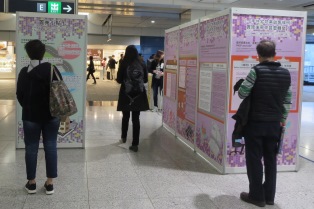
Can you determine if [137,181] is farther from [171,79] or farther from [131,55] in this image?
[171,79]

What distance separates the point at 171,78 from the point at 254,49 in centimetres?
260

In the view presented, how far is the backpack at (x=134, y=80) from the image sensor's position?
211 inches

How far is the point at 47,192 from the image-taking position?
369 cm

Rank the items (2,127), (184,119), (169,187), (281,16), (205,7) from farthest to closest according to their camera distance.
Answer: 1. (205,7)
2. (2,127)
3. (184,119)
4. (281,16)
5. (169,187)

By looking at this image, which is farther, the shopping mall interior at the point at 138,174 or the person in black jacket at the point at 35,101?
the shopping mall interior at the point at 138,174

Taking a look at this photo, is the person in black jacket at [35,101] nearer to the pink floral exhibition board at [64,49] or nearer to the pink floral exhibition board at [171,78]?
the pink floral exhibition board at [64,49]

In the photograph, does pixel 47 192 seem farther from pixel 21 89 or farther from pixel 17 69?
pixel 17 69

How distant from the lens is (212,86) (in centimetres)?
474

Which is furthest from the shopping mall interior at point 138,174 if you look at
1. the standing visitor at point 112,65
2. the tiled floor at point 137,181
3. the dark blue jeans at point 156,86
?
the standing visitor at point 112,65

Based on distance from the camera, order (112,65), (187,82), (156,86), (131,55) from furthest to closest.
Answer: (112,65) < (156,86) < (187,82) < (131,55)

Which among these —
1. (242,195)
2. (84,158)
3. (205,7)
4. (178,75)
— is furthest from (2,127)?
(205,7)

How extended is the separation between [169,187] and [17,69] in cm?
267

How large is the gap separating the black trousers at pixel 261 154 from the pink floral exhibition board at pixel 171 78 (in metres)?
3.07

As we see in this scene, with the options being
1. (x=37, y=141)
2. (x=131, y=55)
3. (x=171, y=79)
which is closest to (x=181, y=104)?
(x=171, y=79)
